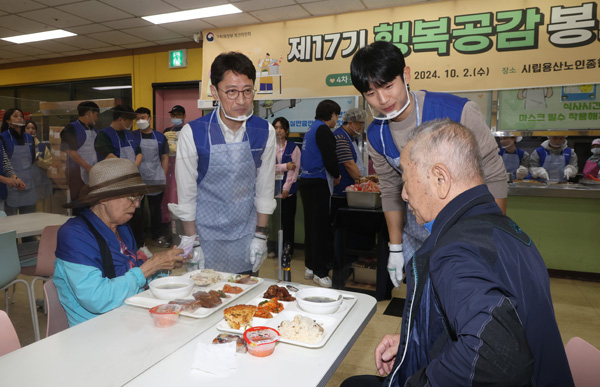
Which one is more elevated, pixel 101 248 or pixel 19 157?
pixel 19 157

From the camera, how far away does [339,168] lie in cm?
430

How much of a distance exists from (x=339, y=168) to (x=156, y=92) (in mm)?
4274

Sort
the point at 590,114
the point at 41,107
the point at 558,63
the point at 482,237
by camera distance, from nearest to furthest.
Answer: the point at 482,237, the point at 41,107, the point at 558,63, the point at 590,114

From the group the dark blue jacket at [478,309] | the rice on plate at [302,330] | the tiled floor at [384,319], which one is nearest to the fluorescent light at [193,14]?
the tiled floor at [384,319]

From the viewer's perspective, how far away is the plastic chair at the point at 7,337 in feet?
3.97

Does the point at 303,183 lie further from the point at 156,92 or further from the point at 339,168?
the point at 156,92

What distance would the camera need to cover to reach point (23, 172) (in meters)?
1.24

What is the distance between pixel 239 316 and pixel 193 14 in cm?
496

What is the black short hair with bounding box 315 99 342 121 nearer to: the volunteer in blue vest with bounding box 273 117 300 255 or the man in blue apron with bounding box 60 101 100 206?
the volunteer in blue vest with bounding box 273 117 300 255

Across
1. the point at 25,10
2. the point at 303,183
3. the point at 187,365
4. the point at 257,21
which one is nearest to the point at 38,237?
the point at 187,365

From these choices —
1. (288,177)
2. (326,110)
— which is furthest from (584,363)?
(288,177)

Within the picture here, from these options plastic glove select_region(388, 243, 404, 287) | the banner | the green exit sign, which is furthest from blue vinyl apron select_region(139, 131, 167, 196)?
the green exit sign

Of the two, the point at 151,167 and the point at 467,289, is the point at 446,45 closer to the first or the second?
the point at 151,167

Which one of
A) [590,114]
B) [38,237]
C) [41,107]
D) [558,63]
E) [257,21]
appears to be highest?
[257,21]
